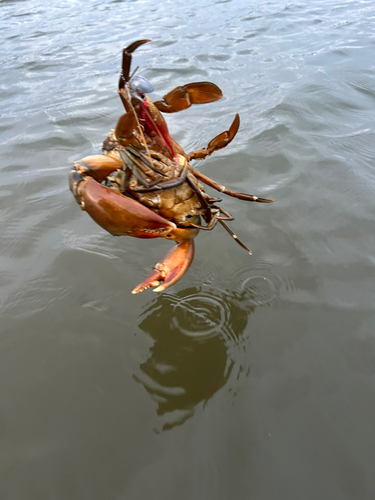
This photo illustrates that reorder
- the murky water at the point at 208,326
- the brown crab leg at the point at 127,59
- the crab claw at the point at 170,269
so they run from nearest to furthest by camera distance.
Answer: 1. the brown crab leg at the point at 127,59
2. the murky water at the point at 208,326
3. the crab claw at the point at 170,269

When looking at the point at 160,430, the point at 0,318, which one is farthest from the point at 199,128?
the point at 160,430

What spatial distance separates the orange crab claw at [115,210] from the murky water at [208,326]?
3.48 ft

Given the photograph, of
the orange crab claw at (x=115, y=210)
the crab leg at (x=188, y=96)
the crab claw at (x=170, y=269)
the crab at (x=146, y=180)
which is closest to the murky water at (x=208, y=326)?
the crab claw at (x=170, y=269)

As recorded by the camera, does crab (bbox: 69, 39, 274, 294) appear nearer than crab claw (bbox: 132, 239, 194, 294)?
Yes

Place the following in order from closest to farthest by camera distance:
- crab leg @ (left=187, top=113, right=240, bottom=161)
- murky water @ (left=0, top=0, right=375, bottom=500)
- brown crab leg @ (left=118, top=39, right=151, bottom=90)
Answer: brown crab leg @ (left=118, top=39, right=151, bottom=90), murky water @ (left=0, top=0, right=375, bottom=500), crab leg @ (left=187, top=113, right=240, bottom=161)

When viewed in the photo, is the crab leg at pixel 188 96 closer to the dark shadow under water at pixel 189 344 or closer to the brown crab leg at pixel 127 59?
the brown crab leg at pixel 127 59

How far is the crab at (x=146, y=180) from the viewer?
198 centimetres

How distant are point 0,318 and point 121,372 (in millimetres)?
1204

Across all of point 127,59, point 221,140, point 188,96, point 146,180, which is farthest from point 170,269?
point 127,59

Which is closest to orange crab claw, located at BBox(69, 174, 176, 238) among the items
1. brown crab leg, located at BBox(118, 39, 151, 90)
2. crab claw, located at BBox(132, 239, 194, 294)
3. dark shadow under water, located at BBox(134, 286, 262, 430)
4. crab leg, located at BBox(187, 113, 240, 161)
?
crab claw, located at BBox(132, 239, 194, 294)

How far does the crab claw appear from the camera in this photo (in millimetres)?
2291

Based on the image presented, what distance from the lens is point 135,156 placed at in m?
2.14

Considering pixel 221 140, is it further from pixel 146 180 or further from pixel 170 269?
pixel 170 269

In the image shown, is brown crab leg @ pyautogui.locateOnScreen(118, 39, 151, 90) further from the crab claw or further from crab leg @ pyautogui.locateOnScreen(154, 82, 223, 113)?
the crab claw
